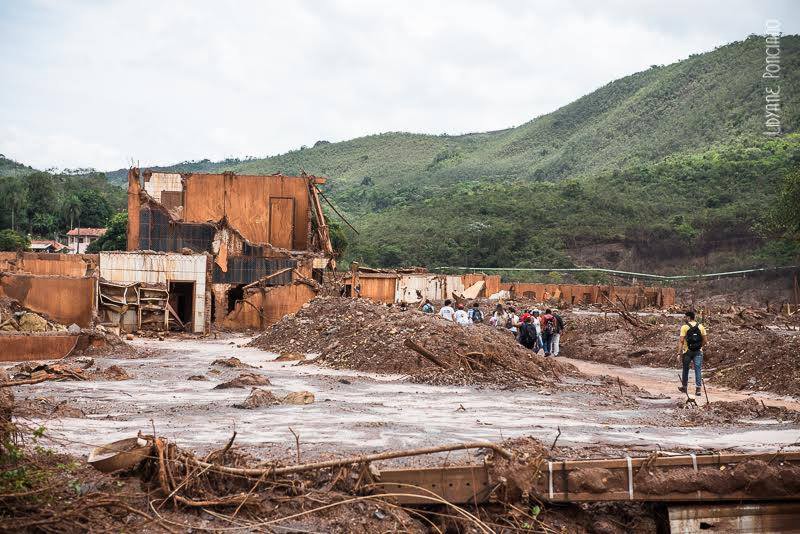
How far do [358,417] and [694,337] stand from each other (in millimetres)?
7682

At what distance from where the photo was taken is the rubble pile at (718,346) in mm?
20297

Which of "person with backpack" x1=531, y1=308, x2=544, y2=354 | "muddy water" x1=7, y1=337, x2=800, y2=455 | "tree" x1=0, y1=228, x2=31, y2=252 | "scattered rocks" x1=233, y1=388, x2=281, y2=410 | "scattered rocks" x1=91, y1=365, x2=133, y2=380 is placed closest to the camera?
"muddy water" x1=7, y1=337, x2=800, y2=455

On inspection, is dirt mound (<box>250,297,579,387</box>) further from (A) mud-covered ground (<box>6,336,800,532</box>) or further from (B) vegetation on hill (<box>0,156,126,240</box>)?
(B) vegetation on hill (<box>0,156,126,240</box>)

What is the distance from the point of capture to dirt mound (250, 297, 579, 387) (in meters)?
18.8

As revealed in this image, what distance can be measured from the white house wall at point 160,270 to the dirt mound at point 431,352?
31.2 feet

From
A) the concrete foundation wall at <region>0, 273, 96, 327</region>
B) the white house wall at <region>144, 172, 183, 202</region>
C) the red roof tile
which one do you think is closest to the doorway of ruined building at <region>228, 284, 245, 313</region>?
the white house wall at <region>144, 172, 183, 202</region>

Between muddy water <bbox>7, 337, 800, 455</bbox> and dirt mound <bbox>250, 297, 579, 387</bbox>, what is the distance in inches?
49.4

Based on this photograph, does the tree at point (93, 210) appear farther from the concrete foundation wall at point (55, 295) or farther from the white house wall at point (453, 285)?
the concrete foundation wall at point (55, 295)

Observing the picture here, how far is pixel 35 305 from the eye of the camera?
993 inches

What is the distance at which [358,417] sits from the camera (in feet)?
41.3

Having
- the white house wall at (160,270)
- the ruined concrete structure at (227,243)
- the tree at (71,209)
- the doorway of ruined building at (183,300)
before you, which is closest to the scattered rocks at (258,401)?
the ruined concrete structure at (227,243)

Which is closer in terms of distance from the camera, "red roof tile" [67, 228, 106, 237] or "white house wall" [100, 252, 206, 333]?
"white house wall" [100, 252, 206, 333]

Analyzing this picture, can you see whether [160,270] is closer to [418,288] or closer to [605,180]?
[418,288]

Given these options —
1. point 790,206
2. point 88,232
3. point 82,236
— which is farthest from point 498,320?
point 88,232
